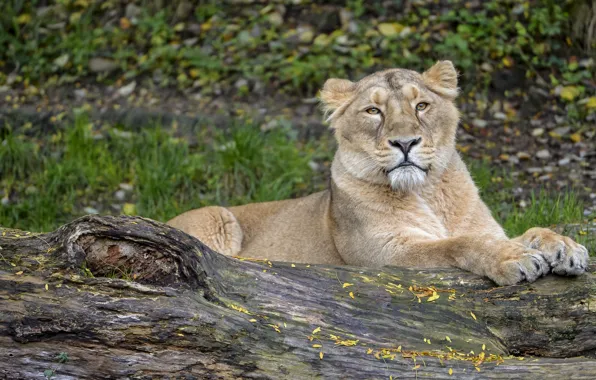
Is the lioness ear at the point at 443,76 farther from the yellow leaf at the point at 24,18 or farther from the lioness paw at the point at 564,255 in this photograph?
the yellow leaf at the point at 24,18

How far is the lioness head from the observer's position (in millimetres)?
5652

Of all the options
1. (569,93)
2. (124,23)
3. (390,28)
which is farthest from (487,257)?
(124,23)

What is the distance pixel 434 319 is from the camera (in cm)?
425

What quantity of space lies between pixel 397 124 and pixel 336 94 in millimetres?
839

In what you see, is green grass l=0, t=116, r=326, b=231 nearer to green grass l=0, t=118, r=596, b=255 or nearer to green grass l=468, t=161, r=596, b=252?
green grass l=0, t=118, r=596, b=255

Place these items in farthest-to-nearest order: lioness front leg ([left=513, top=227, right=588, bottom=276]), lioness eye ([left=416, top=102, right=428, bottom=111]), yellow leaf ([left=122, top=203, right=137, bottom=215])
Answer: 1. yellow leaf ([left=122, top=203, right=137, bottom=215])
2. lioness eye ([left=416, top=102, right=428, bottom=111])
3. lioness front leg ([left=513, top=227, right=588, bottom=276])

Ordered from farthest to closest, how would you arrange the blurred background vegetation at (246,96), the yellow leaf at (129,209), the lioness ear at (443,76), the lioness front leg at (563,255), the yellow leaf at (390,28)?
1. the yellow leaf at (390,28)
2. the blurred background vegetation at (246,96)
3. the yellow leaf at (129,209)
4. the lioness ear at (443,76)
5. the lioness front leg at (563,255)

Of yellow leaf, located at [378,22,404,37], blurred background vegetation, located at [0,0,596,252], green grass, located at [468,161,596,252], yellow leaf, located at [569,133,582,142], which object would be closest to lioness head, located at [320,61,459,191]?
green grass, located at [468,161,596,252]

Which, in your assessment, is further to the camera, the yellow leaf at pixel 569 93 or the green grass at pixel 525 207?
the yellow leaf at pixel 569 93

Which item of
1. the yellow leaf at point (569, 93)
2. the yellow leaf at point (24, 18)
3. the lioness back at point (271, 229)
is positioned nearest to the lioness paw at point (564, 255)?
the lioness back at point (271, 229)

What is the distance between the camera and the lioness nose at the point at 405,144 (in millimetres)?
5590

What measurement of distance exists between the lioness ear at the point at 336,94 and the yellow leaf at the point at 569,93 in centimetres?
435

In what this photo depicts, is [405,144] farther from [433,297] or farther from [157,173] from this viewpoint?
[157,173]

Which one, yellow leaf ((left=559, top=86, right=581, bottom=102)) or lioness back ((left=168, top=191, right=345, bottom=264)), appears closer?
lioness back ((left=168, top=191, right=345, bottom=264))
